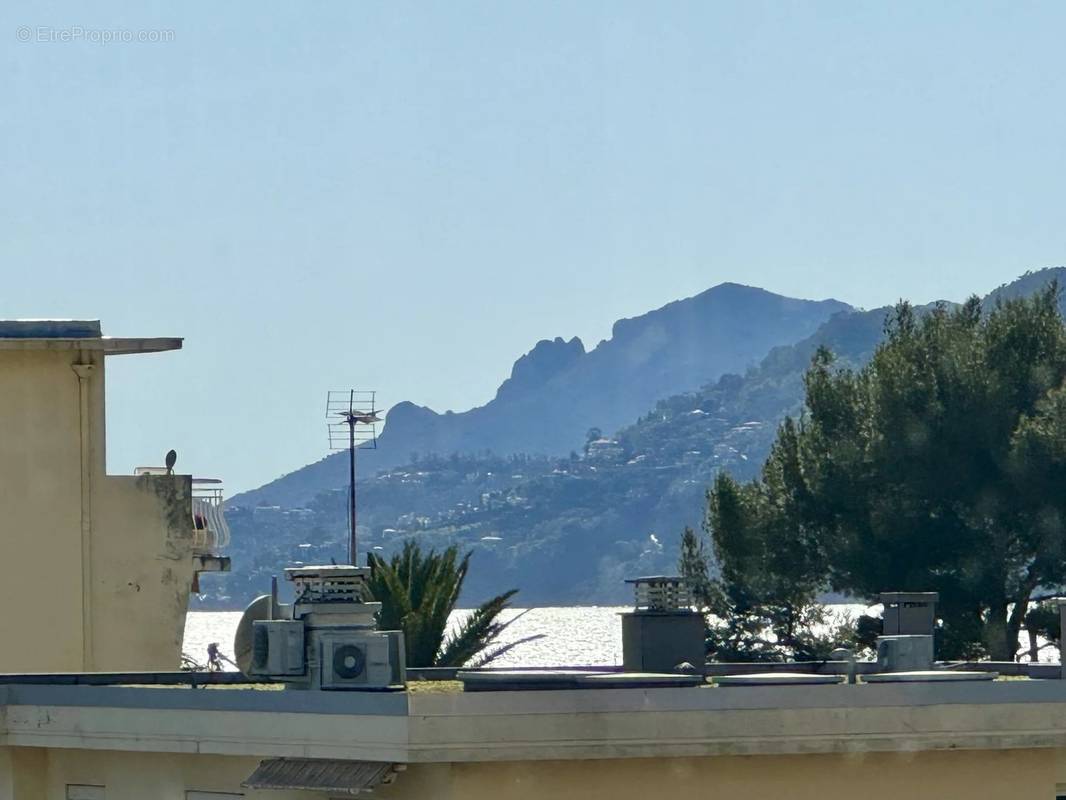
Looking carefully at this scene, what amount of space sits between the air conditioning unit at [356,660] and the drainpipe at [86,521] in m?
10.5

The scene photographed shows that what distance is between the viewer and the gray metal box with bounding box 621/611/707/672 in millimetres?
17828

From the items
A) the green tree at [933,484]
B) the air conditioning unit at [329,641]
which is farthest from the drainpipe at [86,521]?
the green tree at [933,484]

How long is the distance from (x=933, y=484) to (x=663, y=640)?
28.6 meters

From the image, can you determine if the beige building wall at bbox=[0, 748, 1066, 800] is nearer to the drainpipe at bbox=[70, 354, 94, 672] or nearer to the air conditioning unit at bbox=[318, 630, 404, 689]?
the air conditioning unit at bbox=[318, 630, 404, 689]

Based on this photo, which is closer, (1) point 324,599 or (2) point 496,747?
(2) point 496,747

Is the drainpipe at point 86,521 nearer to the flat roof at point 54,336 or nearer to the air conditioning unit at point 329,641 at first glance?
the flat roof at point 54,336

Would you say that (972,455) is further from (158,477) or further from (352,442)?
(158,477)

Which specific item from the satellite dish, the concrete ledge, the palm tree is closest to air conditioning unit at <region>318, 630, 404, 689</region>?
the concrete ledge

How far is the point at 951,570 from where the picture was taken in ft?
147

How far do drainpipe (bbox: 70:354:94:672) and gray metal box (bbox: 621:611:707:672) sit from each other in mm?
7940

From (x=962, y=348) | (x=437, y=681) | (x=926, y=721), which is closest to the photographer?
(x=926, y=721)

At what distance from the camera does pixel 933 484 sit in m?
45.7

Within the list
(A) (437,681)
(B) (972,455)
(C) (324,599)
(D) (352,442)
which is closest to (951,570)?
(B) (972,455)

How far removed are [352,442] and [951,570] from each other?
14.5 metres
